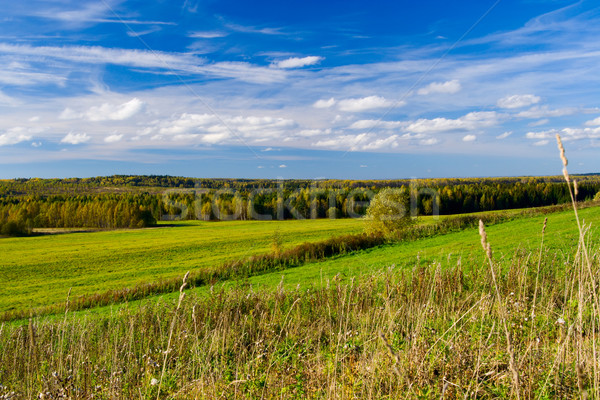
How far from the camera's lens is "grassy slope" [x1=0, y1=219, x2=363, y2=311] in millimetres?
31359

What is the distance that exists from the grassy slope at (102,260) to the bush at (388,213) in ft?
32.8

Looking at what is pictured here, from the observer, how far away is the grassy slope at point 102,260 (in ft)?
103

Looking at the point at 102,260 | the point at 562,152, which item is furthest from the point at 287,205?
the point at 562,152

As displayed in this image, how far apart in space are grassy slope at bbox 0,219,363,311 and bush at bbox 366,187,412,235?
9.99 m

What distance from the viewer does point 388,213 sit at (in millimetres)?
38938

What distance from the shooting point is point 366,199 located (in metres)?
90.6

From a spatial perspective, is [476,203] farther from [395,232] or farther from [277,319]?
[277,319]

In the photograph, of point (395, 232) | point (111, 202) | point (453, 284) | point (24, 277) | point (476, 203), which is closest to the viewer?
point (453, 284)

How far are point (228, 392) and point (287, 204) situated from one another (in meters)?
89.4

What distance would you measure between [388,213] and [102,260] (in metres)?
34.3

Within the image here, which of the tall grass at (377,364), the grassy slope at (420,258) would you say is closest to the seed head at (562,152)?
the tall grass at (377,364)

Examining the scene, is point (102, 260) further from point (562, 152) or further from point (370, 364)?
point (562, 152)

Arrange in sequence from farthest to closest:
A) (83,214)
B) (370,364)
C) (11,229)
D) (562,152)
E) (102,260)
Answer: (83,214) → (11,229) → (102,260) → (370,364) → (562,152)

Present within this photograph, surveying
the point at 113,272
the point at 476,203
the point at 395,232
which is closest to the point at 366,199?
the point at 476,203
